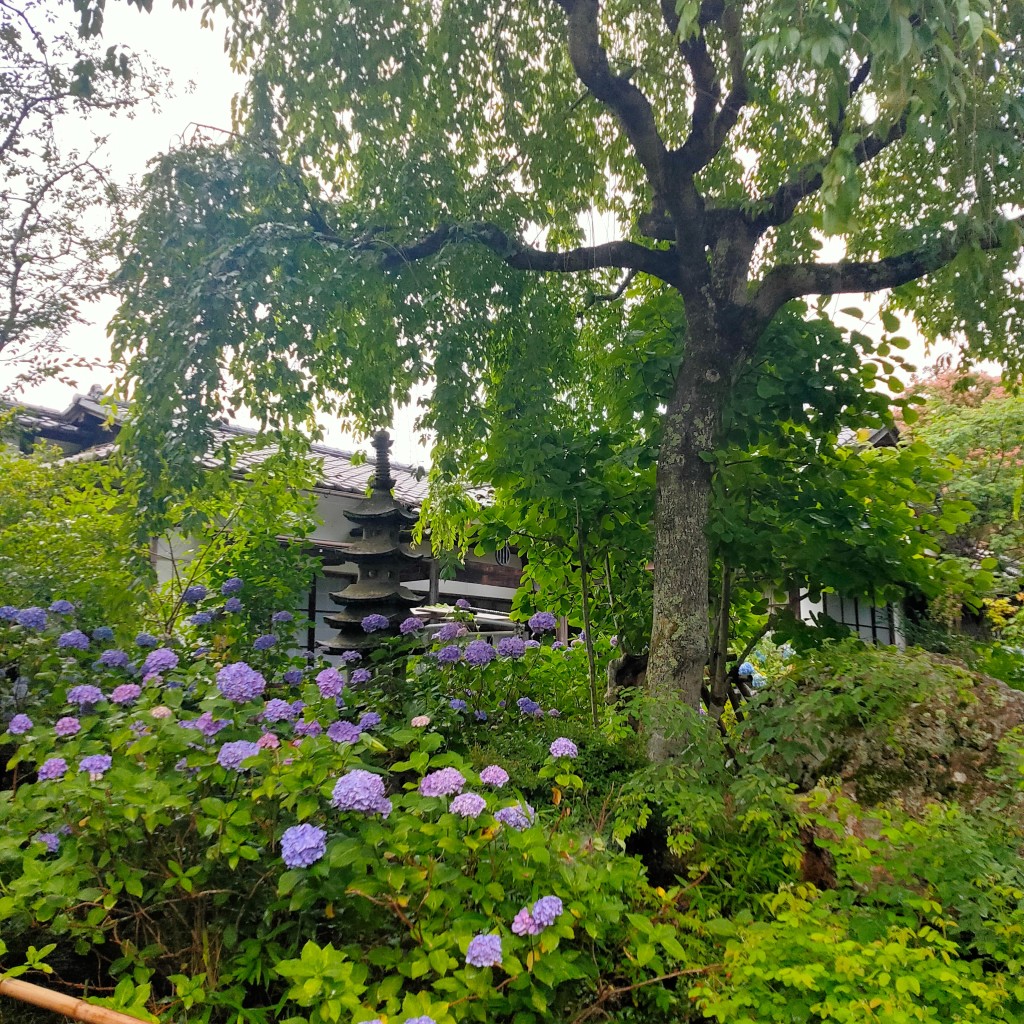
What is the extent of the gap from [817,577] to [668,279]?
2.25m

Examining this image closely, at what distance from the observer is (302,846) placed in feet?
5.90

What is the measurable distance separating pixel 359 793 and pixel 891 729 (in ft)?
9.67

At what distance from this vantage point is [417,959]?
187cm

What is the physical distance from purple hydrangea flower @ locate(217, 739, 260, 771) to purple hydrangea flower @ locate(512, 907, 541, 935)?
907 millimetres

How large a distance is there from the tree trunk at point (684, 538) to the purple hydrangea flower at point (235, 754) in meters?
2.53

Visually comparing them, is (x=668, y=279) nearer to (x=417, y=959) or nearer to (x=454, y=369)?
(x=454, y=369)

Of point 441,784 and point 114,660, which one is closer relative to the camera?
point 441,784

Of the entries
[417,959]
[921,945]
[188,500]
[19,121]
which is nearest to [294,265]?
[188,500]

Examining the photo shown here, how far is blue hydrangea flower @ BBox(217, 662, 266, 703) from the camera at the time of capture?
2408 mm

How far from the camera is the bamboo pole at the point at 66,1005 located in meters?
1.58

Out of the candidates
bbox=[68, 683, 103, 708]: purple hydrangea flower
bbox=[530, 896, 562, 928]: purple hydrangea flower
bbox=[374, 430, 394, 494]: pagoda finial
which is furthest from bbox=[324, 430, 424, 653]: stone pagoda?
bbox=[530, 896, 562, 928]: purple hydrangea flower

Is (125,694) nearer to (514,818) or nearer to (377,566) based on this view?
(514,818)

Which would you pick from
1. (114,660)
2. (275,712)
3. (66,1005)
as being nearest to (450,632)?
(114,660)

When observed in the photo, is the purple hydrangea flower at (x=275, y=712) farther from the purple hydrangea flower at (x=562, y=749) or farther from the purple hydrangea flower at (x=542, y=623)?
the purple hydrangea flower at (x=542, y=623)
